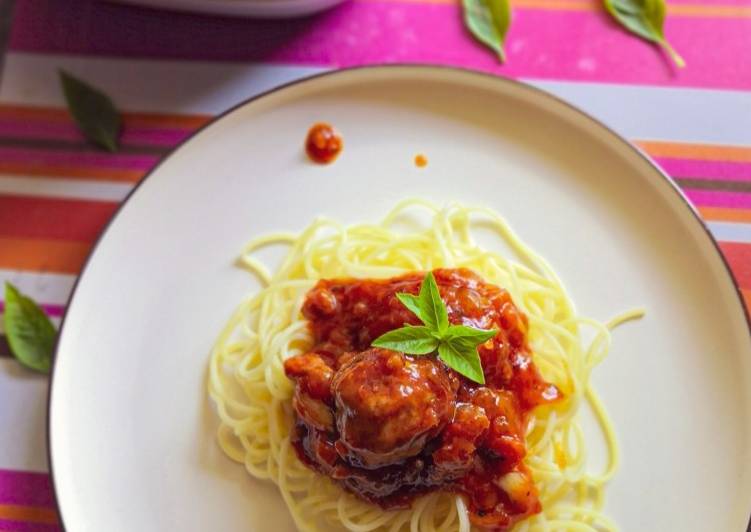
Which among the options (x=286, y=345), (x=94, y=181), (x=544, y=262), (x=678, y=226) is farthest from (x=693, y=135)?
(x=94, y=181)

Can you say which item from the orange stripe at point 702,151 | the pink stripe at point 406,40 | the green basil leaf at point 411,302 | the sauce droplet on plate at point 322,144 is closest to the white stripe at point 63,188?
the pink stripe at point 406,40

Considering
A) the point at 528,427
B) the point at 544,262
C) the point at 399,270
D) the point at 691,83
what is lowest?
the point at 528,427

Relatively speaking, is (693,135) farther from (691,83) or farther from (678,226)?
(678,226)

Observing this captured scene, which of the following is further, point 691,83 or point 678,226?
point 691,83

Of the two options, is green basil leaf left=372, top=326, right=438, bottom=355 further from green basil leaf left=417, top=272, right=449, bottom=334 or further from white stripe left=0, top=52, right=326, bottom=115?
white stripe left=0, top=52, right=326, bottom=115

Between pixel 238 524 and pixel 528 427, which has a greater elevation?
pixel 528 427

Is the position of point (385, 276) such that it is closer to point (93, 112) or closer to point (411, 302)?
point (411, 302)
